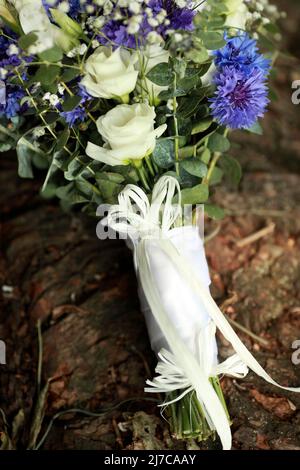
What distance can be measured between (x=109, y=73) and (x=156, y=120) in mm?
133

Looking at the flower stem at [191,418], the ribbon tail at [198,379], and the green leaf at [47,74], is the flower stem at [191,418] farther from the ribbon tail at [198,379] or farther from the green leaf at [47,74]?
the green leaf at [47,74]

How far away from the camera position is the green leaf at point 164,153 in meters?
0.95

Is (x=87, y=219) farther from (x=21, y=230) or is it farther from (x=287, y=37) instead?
(x=287, y=37)

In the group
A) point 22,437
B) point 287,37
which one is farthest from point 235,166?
point 287,37

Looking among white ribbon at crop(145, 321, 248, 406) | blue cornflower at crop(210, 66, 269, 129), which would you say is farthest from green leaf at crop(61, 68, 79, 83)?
white ribbon at crop(145, 321, 248, 406)

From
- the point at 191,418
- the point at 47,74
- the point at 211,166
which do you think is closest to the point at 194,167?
the point at 211,166

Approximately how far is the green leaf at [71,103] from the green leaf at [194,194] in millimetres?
227

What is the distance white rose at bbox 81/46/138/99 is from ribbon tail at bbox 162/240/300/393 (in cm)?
25

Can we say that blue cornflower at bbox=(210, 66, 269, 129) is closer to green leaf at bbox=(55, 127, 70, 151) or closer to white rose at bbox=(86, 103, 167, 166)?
white rose at bbox=(86, 103, 167, 166)

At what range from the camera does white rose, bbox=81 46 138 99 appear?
2.71ft

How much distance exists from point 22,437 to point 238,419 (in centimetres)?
38

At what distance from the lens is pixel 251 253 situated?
1244 millimetres
